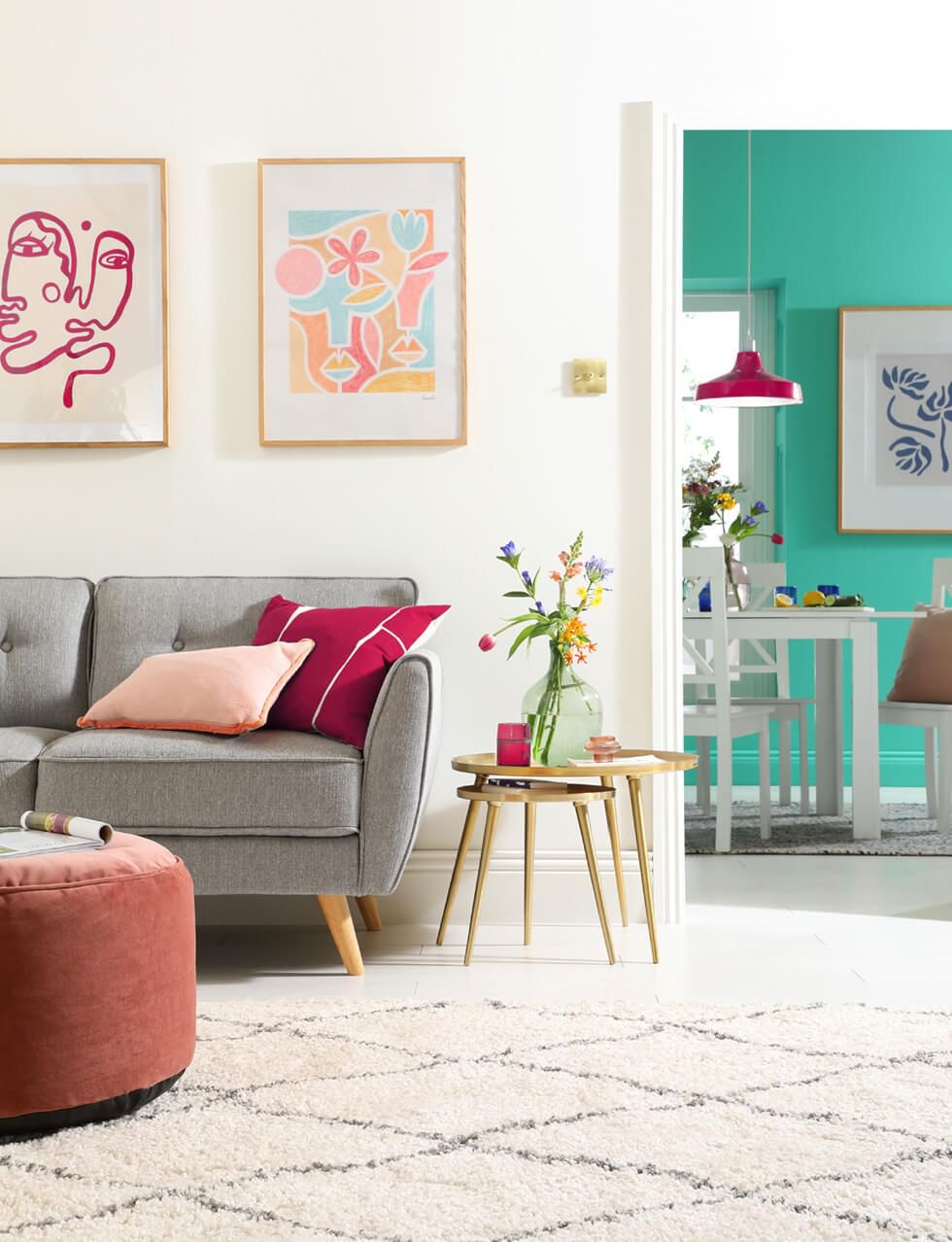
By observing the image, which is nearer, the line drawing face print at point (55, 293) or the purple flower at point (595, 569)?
the purple flower at point (595, 569)

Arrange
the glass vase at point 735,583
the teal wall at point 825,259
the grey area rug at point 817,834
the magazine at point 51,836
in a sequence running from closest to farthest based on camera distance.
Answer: the magazine at point 51,836 < the grey area rug at point 817,834 < the glass vase at point 735,583 < the teal wall at point 825,259

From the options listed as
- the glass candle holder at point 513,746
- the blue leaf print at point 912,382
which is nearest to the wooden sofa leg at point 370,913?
the glass candle holder at point 513,746

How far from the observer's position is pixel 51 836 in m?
1.94

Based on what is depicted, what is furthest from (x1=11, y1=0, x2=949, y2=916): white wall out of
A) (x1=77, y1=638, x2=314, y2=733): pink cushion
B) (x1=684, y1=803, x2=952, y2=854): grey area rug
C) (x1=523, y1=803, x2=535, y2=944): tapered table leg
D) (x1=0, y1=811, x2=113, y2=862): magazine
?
(x1=0, y1=811, x2=113, y2=862): magazine

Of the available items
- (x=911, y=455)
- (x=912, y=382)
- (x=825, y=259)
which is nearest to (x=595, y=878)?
(x=911, y=455)

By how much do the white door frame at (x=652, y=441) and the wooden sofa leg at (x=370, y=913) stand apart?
0.71 meters

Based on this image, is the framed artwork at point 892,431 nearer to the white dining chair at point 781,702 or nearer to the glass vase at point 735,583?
the white dining chair at point 781,702

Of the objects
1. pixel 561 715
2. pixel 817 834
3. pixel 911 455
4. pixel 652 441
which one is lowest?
pixel 817 834

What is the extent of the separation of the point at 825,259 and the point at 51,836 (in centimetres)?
500

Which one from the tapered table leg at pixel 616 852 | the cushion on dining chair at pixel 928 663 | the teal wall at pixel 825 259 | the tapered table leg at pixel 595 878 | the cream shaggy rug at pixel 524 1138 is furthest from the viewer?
the teal wall at pixel 825 259

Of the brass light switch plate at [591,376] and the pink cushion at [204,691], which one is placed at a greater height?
the brass light switch plate at [591,376]

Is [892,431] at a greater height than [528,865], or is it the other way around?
[892,431]

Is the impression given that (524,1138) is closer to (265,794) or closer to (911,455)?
(265,794)

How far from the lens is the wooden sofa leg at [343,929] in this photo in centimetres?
270
